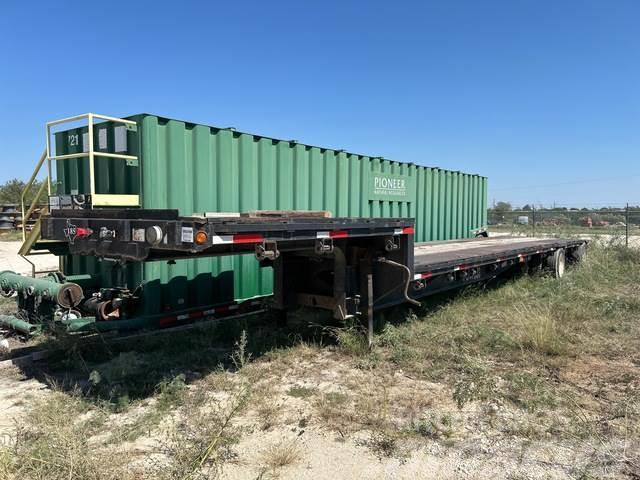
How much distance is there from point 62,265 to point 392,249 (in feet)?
17.8

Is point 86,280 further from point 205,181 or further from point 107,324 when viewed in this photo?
point 205,181

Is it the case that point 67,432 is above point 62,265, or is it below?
below

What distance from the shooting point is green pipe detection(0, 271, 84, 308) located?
5.96 m

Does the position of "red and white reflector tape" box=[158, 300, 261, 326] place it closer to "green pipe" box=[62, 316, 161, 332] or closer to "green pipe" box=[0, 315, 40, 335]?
"green pipe" box=[62, 316, 161, 332]

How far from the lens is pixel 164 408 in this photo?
4160 millimetres

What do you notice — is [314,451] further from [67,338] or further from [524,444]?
[67,338]

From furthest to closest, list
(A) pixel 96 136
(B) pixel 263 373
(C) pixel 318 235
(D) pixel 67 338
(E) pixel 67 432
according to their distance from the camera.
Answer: (A) pixel 96 136 → (D) pixel 67 338 → (B) pixel 263 373 → (C) pixel 318 235 → (E) pixel 67 432

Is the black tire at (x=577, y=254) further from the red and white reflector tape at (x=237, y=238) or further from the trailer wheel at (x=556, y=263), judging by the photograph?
the red and white reflector tape at (x=237, y=238)

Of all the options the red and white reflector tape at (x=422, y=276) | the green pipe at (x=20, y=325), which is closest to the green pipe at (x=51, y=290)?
the green pipe at (x=20, y=325)

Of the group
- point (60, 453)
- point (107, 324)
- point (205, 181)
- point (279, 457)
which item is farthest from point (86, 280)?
point (279, 457)

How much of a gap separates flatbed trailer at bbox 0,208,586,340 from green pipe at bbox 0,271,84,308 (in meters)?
0.05

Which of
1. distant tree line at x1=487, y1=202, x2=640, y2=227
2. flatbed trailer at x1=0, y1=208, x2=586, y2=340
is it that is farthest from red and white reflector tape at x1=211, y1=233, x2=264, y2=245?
distant tree line at x1=487, y1=202, x2=640, y2=227

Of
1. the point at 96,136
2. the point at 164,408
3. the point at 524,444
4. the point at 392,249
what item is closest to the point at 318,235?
the point at 392,249

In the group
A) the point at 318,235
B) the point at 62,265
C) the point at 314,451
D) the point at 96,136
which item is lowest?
the point at 314,451
